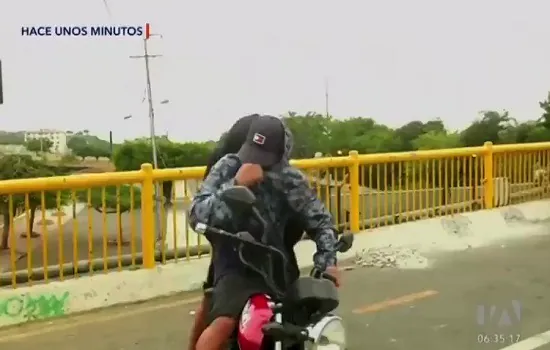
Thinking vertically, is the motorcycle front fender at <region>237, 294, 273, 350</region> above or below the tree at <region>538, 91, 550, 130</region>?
below

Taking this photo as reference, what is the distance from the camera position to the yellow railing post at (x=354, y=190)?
8.12 meters

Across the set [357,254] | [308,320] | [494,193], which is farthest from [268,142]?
[494,193]

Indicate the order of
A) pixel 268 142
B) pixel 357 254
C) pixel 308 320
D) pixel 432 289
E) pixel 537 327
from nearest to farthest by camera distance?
pixel 308 320
pixel 268 142
pixel 537 327
pixel 432 289
pixel 357 254

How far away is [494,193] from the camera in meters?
9.88

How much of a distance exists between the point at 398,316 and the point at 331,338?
3374 mm

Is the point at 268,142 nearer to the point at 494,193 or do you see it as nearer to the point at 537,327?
the point at 537,327

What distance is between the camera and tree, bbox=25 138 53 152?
8.02 m

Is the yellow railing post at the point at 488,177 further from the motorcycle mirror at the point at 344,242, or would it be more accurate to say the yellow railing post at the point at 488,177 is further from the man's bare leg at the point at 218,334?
the man's bare leg at the point at 218,334

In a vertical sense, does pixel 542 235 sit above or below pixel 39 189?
below

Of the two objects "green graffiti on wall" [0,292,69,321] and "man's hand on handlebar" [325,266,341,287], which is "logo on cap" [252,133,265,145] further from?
"green graffiti on wall" [0,292,69,321]

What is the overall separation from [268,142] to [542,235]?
7.24m
